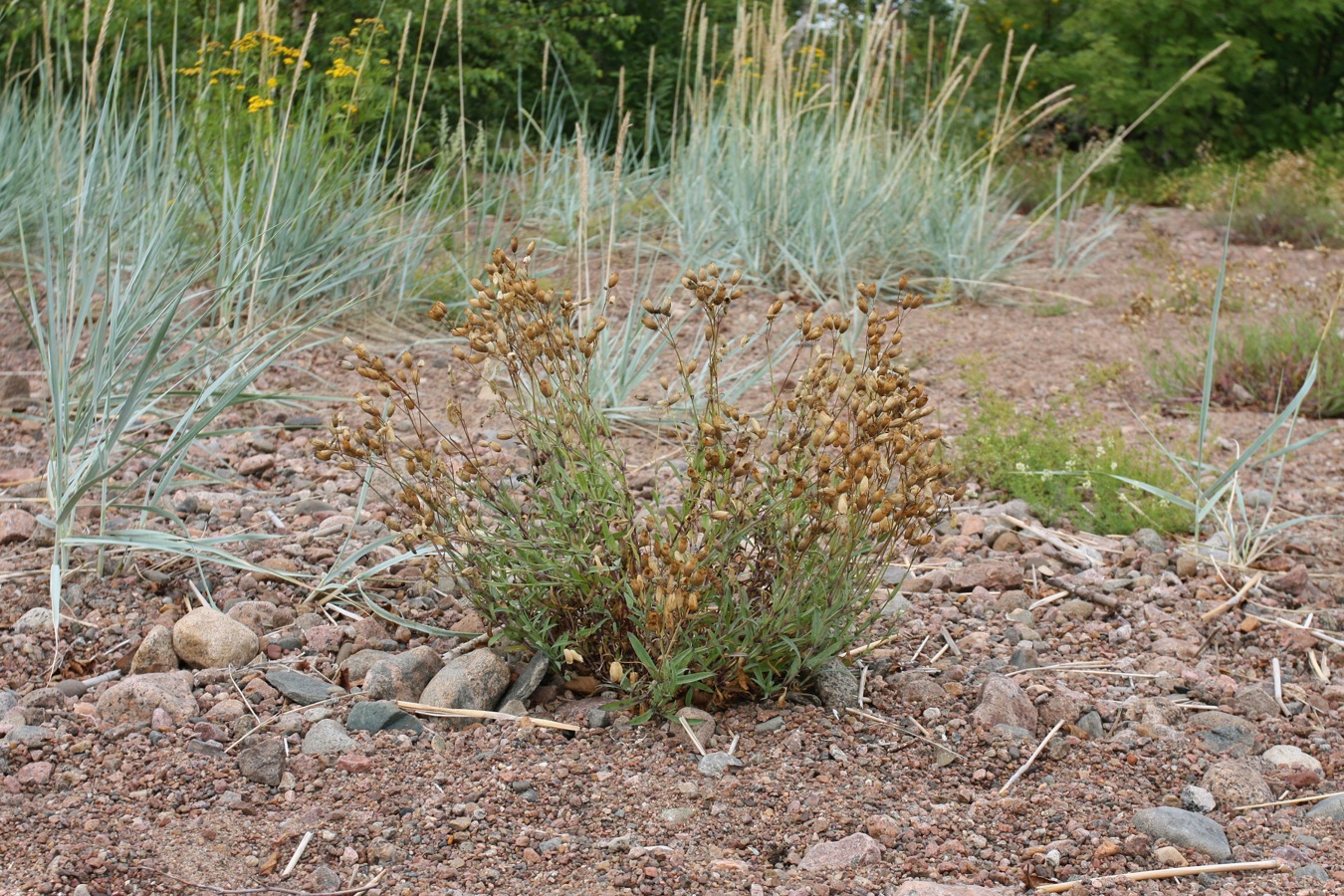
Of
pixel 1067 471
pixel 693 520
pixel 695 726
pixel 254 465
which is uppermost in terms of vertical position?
pixel 693 520

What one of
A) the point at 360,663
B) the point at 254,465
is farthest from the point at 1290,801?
the point at 254,465

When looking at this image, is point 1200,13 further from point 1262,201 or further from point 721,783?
point 721,783

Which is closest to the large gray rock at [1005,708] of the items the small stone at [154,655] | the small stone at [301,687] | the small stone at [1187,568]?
the small stone at [1187,568]

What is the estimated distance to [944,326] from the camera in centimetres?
534

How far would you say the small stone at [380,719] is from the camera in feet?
6.93

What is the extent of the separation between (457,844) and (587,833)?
0.62ft

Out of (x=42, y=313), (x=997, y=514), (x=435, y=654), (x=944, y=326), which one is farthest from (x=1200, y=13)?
(x=435, y=654)

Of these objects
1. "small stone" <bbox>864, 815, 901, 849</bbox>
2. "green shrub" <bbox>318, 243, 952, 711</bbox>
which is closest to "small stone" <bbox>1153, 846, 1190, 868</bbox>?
"small stone" <bbox>864, 815, 901, 849</bbox>

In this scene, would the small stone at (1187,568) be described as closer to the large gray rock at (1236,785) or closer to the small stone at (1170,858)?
the large gray rock at (1236,785)

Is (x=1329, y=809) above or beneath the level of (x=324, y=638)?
above

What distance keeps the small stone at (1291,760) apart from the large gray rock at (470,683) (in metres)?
1.35

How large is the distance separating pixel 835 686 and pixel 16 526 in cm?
185

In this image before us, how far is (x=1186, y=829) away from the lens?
1828mm

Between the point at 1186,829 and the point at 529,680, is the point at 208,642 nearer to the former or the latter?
the point at 529,680
